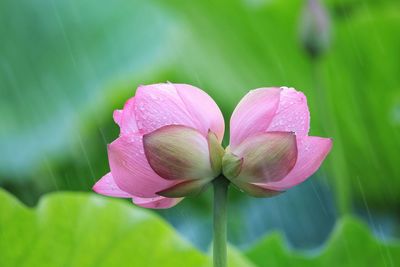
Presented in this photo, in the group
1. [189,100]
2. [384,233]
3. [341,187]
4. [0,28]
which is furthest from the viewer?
[0,28]

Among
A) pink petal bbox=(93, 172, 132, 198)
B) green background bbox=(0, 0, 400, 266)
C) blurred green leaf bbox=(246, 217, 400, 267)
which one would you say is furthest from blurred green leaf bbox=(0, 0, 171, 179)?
pink petal bbox=(93, 172, 132, 198)

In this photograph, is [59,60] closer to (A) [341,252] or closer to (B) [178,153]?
(A) [341,252]

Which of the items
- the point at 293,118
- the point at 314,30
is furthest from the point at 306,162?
the point at 314,30

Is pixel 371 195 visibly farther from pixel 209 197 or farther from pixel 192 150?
pixel 192 150

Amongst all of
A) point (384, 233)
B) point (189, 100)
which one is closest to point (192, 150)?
point (189, 100)

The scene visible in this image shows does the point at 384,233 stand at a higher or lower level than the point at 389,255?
lower

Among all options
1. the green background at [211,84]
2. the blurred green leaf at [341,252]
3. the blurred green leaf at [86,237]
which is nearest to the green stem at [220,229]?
the blurred green leaf at [86,237]

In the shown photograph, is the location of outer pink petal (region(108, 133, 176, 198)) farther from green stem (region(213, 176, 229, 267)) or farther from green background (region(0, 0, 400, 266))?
green background (region(0, 0, 400, 266))
